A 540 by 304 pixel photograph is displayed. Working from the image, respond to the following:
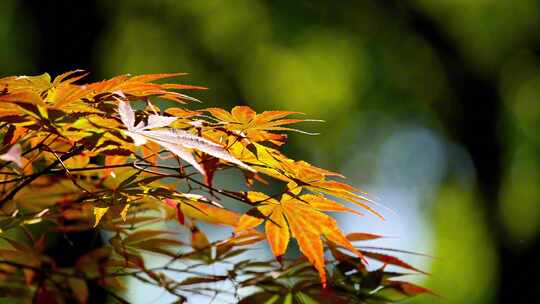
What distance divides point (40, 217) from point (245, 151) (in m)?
0.31

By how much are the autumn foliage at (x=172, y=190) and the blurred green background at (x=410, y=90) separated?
13.5ft

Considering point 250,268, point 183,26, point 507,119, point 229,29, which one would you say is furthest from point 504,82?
point 250,268

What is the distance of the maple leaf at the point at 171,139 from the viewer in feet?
1.85

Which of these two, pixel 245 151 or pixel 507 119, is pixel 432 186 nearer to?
pixel 507 119

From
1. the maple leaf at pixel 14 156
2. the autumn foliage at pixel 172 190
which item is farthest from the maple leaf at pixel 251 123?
the maple leaf at pixel 14 156

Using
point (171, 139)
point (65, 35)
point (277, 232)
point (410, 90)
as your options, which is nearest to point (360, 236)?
point (277, 232)

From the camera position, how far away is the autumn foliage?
65 cm

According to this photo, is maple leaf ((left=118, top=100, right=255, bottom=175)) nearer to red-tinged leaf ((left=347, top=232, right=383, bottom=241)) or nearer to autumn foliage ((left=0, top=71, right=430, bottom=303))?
autumn foliage ((left=0, top=71, right=430, bottom=303))

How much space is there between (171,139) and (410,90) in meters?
5.44

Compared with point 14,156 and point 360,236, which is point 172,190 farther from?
point 360,236

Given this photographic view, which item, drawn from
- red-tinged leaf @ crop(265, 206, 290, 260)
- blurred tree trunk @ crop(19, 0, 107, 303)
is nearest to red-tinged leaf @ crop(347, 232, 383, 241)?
red-tinged leaf @ crop(265, 206, 290, 260)

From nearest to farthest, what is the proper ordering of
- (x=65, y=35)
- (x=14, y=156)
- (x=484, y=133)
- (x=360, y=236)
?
1. (x=14, y=156)
2. (x=360, y=236)
3. (x=65, y=35)
4. (x=484, y=133)

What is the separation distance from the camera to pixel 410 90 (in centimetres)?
584

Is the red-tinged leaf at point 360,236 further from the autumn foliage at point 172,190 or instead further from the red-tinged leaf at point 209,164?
the red-tinged leaf at point 209,164
